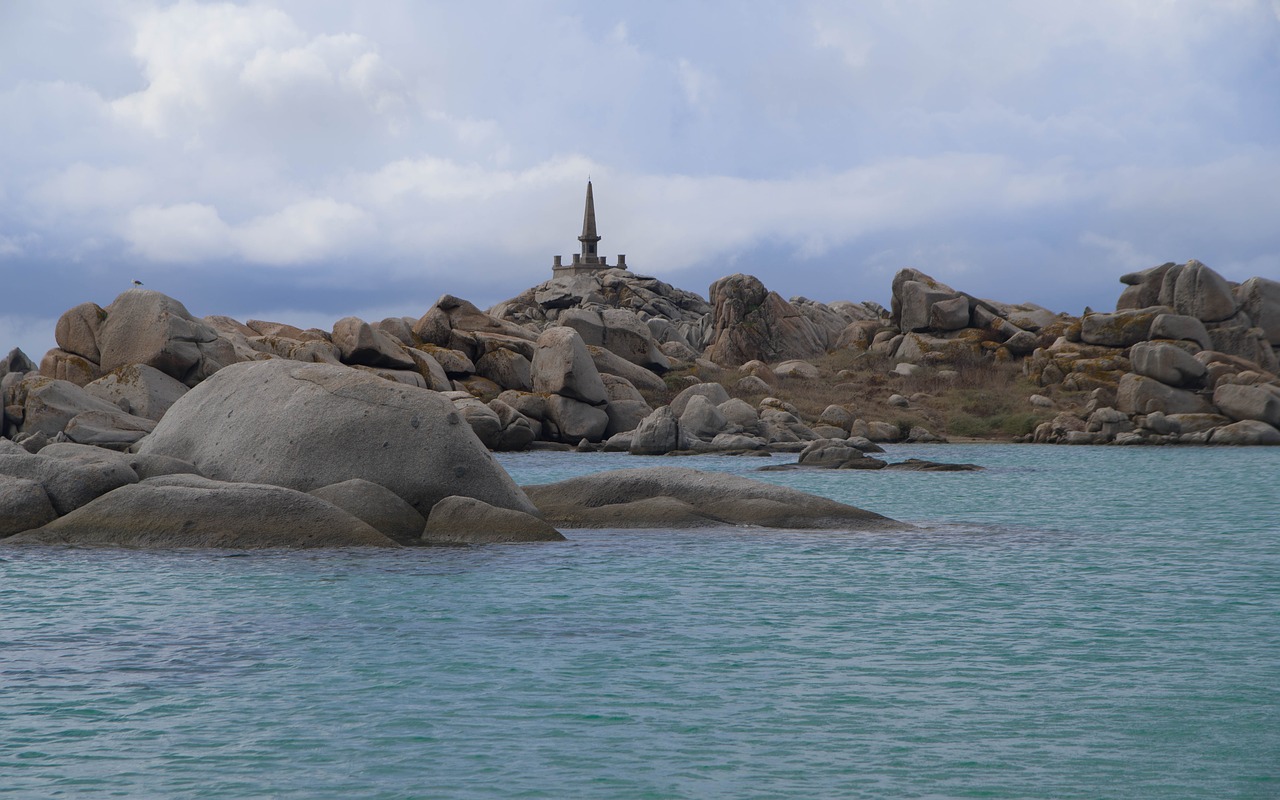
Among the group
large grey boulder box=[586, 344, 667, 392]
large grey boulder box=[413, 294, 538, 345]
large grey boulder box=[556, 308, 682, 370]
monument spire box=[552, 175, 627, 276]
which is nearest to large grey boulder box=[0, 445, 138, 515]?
large grey boulder box=[413, 294, 538, 345]

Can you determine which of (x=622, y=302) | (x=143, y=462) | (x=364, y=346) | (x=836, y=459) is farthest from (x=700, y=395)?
(x=622, y=302)

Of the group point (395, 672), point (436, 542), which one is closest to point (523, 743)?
point (395, 672)

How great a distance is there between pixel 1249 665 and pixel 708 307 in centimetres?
11207

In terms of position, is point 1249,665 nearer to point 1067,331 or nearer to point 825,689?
point 825,689

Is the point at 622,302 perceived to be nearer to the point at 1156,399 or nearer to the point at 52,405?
the point at 1156,399

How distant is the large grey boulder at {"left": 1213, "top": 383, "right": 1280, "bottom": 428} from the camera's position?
197 ft

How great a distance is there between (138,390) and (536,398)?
61.2 ft

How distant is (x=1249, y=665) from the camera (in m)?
11.8

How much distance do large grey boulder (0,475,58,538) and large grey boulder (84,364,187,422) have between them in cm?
2183

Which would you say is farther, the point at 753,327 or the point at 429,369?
the point at 753,327

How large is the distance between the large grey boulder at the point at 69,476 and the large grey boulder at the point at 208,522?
2.70 feet

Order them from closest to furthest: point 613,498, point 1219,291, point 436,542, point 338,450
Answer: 1. point 436,542
2. point 338,450
3. point 613,498
4. point 1219,291

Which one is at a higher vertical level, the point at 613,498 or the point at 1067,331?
the point at 1067,331

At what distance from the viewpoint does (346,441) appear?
2014 cm
